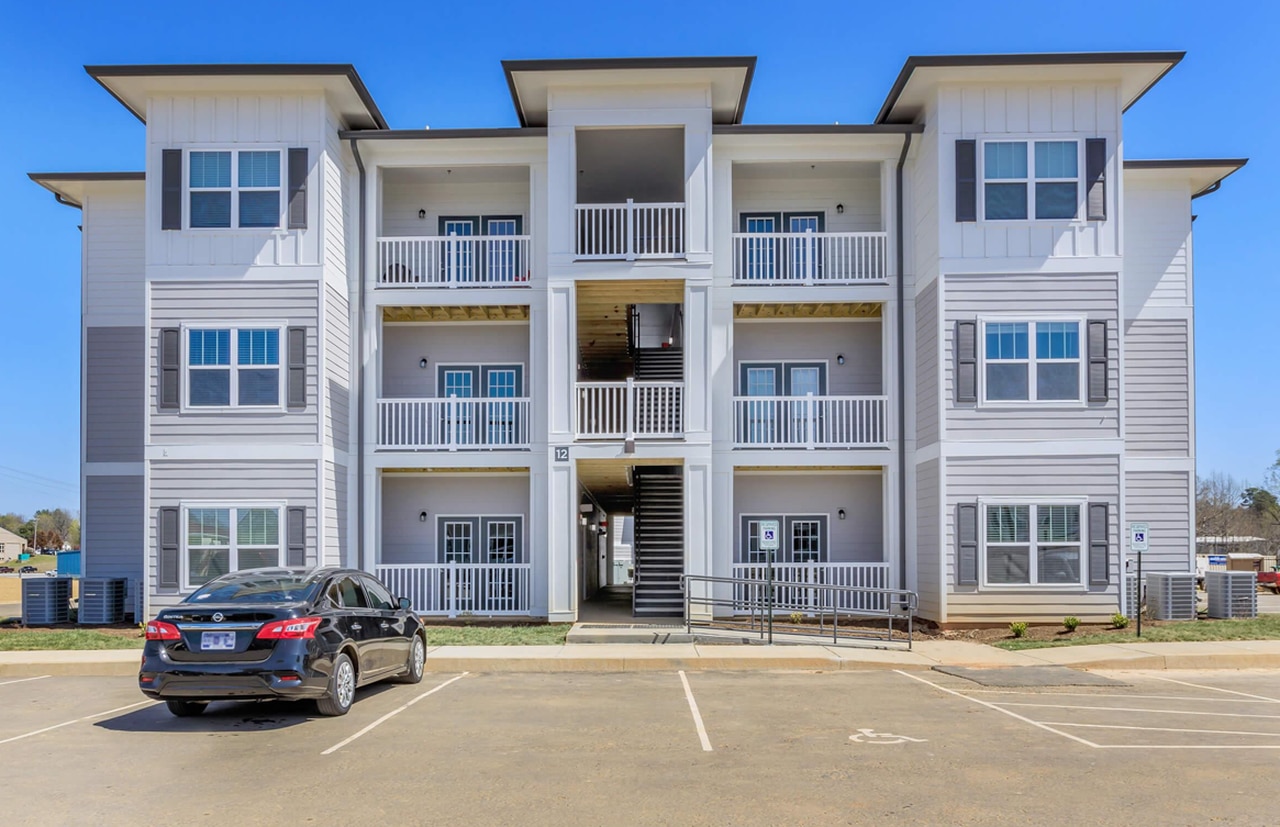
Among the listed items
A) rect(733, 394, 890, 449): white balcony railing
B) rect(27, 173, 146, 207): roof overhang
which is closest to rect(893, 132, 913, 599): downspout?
rect(733, 394, 890, 449): white balcony railing

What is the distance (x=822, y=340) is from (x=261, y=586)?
14906mm

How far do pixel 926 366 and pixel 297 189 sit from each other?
12.3m

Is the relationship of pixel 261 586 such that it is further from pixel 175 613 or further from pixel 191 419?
pixel 191 419

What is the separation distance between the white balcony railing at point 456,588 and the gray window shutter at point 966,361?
9.02 metres

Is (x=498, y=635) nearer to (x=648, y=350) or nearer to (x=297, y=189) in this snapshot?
(x=648, y=350)

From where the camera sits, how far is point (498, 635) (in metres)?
18.8

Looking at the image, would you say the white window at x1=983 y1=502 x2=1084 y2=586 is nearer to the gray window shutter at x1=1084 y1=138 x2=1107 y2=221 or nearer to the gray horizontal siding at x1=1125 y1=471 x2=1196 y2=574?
the gray horizontal siding at x1=1125 y1=471 x2=1196 y2=574

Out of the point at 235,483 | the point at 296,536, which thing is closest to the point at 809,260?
the point at 296,536

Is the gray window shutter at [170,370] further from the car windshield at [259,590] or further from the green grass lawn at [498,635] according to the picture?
the car windshield at [259,590]

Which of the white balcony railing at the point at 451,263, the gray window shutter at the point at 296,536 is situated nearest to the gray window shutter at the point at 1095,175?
the white balcony railing at the point at 451,263

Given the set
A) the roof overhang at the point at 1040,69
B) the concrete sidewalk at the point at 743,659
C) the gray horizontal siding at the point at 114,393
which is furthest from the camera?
the gray horizontal siding at the point at 114,393

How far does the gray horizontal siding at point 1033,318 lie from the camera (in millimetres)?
19938

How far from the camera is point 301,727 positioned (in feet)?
34.9

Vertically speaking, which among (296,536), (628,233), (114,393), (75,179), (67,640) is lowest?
(67,640)
